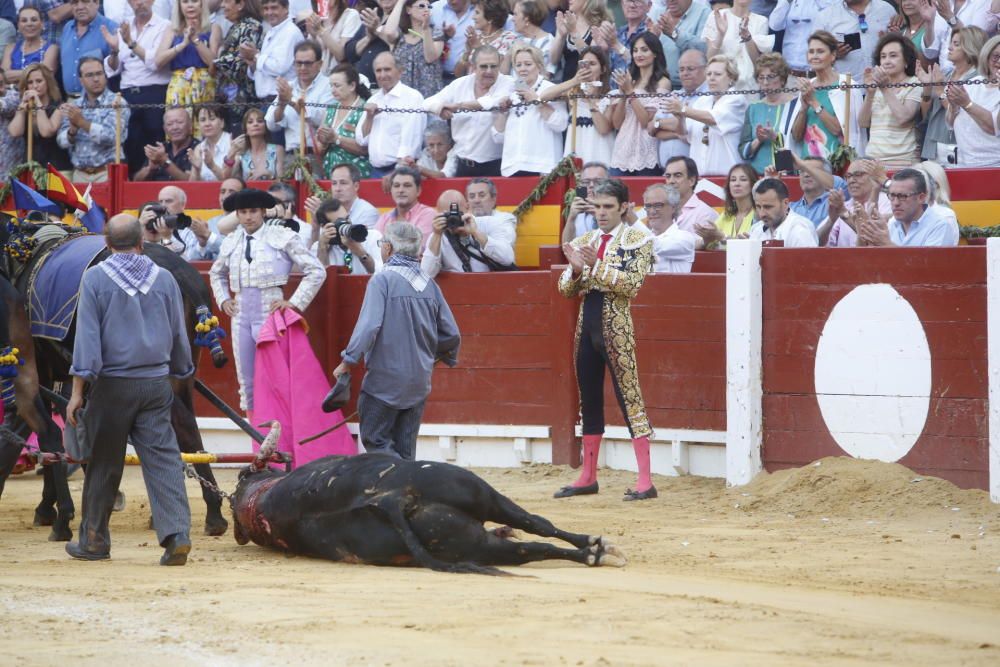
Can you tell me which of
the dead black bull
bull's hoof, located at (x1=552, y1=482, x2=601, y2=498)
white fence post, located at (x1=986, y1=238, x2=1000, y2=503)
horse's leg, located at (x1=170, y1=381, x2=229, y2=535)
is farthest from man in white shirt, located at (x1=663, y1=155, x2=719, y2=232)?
the dead black bull

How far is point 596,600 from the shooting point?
576 centimetres

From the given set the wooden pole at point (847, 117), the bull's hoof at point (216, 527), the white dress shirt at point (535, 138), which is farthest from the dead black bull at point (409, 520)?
the white dress shirt at point (535, 138)

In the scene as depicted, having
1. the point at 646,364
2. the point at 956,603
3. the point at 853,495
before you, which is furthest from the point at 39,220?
the point at 956,603

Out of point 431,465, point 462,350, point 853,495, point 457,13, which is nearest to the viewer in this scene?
point 431,465

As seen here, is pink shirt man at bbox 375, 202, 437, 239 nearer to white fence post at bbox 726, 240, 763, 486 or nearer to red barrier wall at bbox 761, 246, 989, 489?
white fence post at bbox 726, 240, 763, 486

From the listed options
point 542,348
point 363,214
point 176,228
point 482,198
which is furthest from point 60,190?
point 542,348

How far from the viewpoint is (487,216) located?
1098cm

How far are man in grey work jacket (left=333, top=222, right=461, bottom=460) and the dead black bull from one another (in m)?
1.04

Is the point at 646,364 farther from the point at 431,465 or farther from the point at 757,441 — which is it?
the point at 431,465

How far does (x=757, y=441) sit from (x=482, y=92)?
396cm

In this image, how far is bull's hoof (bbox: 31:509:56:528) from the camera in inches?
350

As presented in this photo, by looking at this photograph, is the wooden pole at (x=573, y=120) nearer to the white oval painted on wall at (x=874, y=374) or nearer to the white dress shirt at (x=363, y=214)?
the white dress shirt at (x=363, y=214)

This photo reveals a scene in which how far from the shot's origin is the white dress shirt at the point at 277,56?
44.2 ft

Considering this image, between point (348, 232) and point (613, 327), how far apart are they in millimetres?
2418
